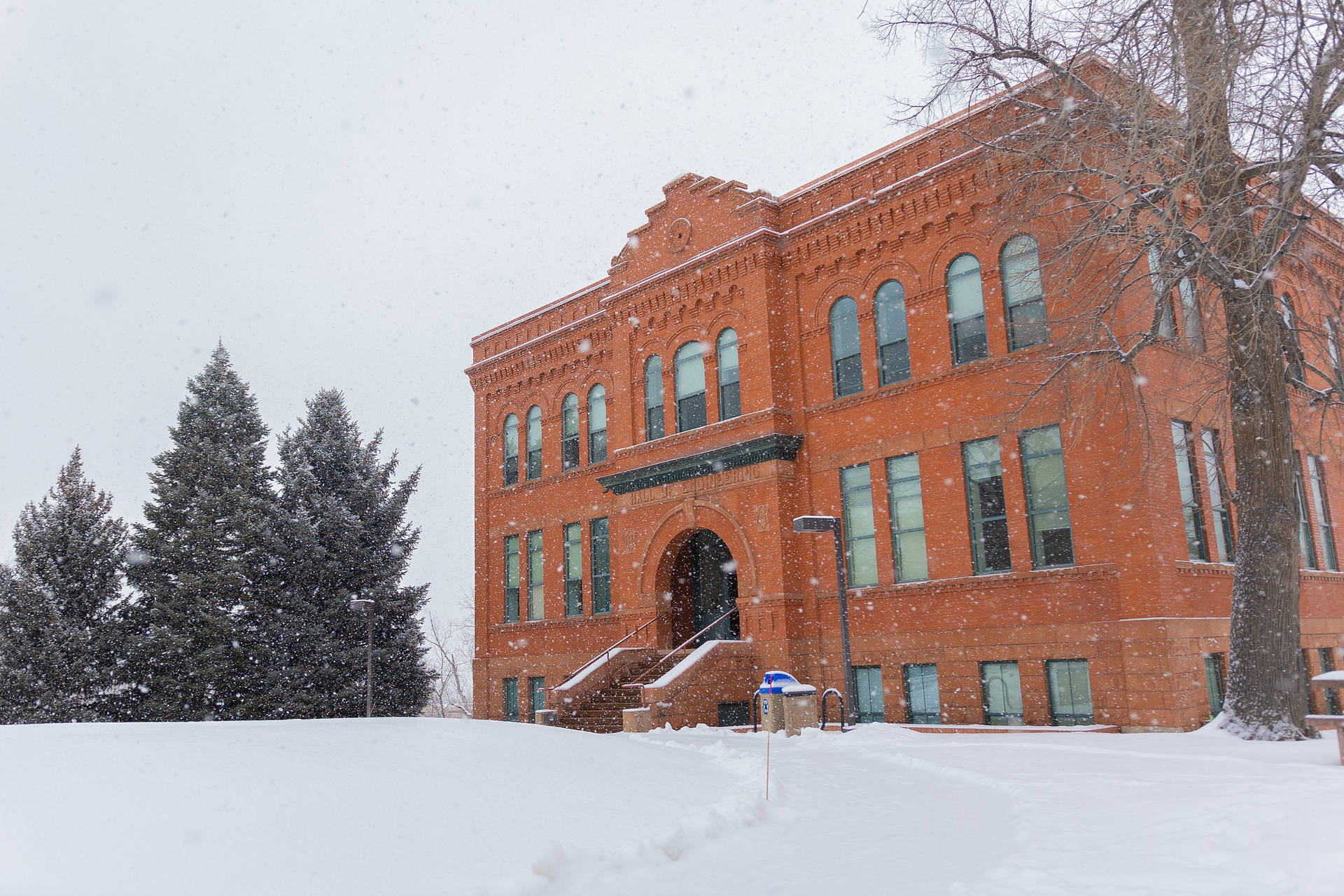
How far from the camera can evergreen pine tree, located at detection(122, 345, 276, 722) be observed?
2833cm

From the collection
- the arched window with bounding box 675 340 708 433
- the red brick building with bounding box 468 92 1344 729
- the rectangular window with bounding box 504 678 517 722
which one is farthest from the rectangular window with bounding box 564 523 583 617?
the arched window with bounding box 675 340 708 433

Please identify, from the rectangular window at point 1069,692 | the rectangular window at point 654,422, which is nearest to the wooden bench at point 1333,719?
the rectangular window at point 1069,692

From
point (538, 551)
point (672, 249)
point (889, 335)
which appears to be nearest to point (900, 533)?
point (889, 335)

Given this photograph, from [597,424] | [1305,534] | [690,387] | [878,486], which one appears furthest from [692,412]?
[1305,534]

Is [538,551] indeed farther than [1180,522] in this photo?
Yes

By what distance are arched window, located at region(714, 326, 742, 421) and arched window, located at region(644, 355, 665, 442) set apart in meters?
2.02

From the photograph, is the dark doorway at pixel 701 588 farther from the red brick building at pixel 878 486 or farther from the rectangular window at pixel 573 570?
the rectangular window at pixel 573 570

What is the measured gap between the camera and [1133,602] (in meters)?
15.8

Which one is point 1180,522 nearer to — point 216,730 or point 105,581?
point 216,730

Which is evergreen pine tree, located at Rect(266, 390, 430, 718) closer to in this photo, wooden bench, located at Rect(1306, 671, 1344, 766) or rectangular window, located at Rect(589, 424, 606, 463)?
rectangular window, located at Rect(589, 424, 606, 463)

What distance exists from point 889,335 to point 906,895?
51.9ft

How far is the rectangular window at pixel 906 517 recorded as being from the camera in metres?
19.2

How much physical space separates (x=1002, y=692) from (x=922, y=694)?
1.70 metres

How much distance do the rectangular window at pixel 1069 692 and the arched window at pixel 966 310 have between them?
19.5 ft
